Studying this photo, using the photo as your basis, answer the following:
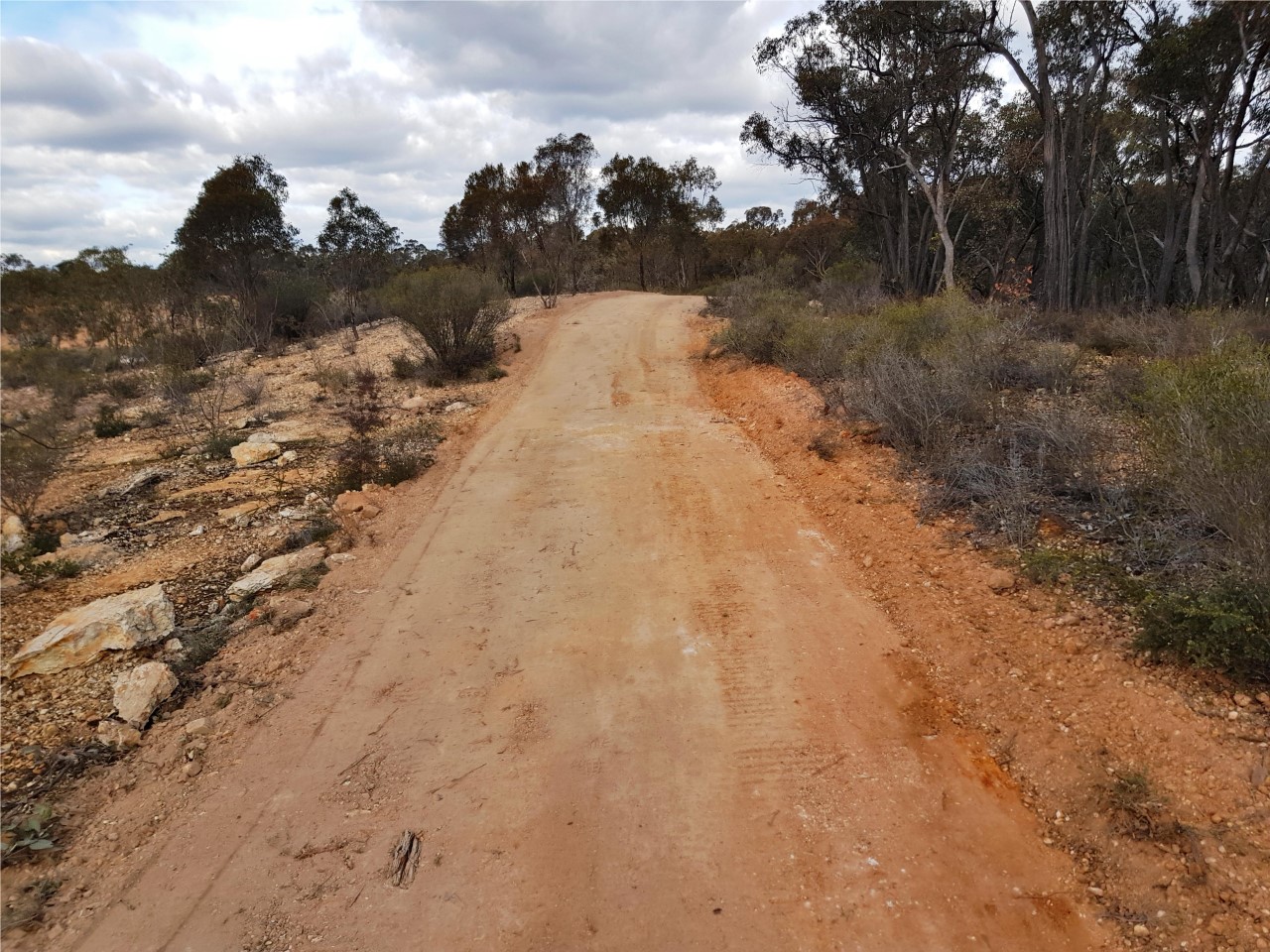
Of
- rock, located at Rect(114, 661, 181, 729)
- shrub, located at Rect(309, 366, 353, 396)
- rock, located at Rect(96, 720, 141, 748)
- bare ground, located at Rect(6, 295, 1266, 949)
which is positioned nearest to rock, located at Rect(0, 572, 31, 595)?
rock, located at Rect(114, 661, 181, 729)

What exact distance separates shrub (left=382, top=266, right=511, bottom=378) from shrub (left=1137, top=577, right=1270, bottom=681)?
514 inches

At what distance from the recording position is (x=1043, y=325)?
1283cm

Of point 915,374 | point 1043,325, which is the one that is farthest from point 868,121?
point 915,374

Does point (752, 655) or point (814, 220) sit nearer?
point (752, 655)

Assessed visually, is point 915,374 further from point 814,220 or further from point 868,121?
point 814,220

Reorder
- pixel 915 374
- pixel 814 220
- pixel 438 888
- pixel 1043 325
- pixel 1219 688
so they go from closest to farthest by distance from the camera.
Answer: pixel 438 888
pixel 1219 688
pixel 915 374
pixel 1043 325
pixel 814 220

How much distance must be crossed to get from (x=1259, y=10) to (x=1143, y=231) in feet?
49.0

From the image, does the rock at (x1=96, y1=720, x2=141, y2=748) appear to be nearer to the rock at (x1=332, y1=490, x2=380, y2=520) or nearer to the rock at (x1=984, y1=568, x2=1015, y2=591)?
the rock at (x1=332, y1=490, x2=380, y2=520)

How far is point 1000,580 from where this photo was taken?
4.72m

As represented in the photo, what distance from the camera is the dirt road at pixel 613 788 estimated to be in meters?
2.73

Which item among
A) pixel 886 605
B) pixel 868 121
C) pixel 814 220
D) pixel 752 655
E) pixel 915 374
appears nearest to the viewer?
pixel 752 655

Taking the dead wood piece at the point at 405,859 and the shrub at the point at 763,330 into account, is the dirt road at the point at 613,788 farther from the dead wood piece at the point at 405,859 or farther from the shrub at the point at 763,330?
the shrub at the point at 763,330

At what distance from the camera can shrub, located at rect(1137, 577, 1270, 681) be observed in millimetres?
3297

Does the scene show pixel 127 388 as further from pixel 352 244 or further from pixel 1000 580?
pixel 1000 580
